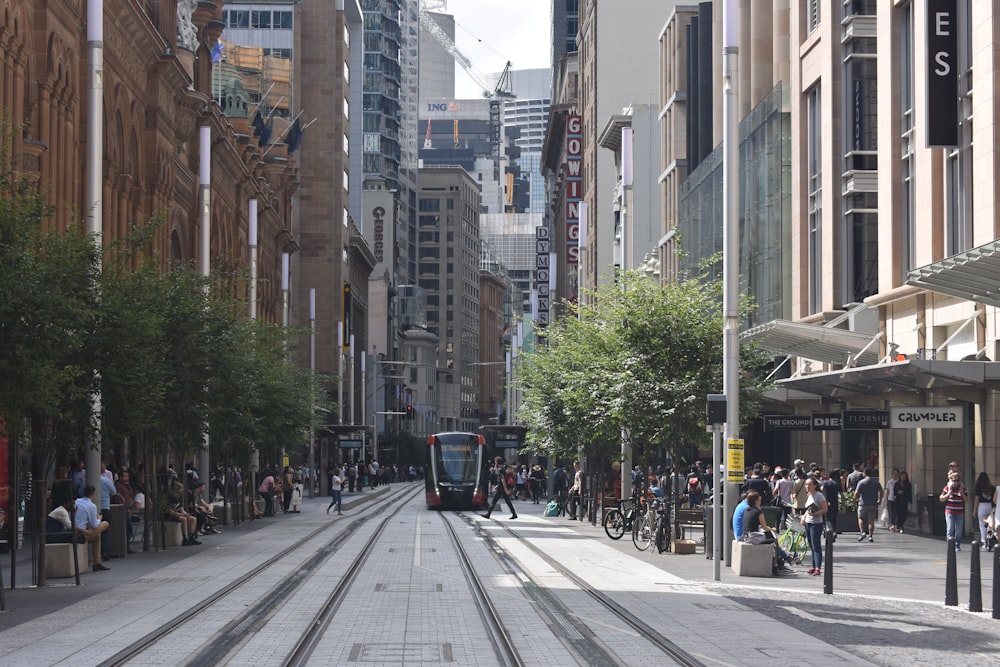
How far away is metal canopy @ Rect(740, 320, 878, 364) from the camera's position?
3860 centimetres

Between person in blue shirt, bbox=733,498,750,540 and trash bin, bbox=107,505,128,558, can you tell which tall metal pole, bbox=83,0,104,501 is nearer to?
trash bin, bbox=107,505,128,558

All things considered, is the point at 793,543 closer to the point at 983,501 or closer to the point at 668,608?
the point at 983,501

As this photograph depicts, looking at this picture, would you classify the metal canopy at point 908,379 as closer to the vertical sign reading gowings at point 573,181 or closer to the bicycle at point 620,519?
the bicycle at point 620,519

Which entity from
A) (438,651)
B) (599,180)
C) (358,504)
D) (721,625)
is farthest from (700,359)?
(599,180)

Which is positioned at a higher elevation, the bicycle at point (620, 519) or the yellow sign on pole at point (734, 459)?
the yellow sign on pole at point (734, 459)

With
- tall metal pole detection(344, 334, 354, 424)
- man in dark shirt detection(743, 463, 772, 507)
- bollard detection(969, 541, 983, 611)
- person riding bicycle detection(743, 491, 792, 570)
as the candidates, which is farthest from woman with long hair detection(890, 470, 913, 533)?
tall metal pole detection(344, 334, 354, 424)

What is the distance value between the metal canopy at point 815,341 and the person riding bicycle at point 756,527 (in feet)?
39.0

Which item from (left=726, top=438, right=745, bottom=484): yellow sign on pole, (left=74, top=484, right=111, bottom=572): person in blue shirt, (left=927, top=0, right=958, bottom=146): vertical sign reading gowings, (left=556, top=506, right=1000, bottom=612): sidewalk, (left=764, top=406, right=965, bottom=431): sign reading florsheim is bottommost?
(left=556, top=506, right=1000, bottom=612): sidewalk

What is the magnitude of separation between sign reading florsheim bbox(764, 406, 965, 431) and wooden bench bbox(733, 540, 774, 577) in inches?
306

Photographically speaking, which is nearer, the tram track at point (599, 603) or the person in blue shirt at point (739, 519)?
the tram track at point (599, 603)

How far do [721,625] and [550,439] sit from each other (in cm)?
3578

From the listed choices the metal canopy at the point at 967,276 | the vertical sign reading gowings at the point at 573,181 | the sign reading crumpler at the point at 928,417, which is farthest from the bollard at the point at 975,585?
the vertical sign reading gowings at the point at 573,181

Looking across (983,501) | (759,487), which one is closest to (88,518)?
(759,487)

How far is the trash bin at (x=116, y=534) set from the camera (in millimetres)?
28656
